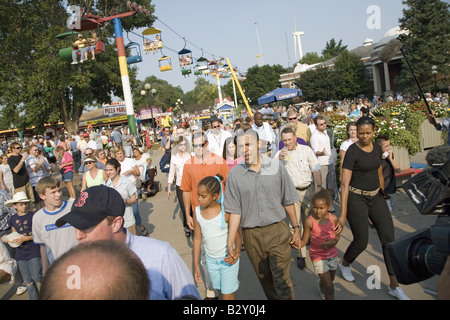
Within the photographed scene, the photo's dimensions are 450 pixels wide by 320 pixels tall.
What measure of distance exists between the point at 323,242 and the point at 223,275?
3.69 ft

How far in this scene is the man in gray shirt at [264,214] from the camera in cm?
331

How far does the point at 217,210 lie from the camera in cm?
365

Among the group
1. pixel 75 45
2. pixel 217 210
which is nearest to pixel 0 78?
pixel 75 45

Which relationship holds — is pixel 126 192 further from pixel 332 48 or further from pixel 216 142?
pixel 332 48

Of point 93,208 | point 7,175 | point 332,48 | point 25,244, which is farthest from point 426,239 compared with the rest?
point 332,48

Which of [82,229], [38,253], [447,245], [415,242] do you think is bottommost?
[38,253]

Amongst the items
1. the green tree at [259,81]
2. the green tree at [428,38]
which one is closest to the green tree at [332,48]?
the green tree at [259,81]

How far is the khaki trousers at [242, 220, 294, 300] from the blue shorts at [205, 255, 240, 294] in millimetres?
267

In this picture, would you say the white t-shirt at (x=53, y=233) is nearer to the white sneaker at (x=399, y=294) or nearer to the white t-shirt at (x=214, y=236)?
the white t-shirt at (x=214, y=236)

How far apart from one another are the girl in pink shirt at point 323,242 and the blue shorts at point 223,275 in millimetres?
804

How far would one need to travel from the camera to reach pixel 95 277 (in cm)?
115

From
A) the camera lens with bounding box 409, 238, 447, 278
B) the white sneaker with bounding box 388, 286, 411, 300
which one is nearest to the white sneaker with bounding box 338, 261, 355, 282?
the white sneaker with bounding box 388, 286, 411, 300
